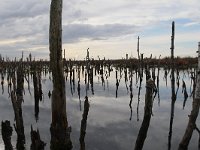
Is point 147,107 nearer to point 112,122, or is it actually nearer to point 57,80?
point 57,80

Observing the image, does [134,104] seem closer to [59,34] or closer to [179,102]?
[179,102]

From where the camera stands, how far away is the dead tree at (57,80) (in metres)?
10.7

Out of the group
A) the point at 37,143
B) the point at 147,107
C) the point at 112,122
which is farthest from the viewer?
the point at 112,122

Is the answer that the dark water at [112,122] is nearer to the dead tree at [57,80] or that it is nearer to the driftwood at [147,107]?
the dead tree at [57,80]


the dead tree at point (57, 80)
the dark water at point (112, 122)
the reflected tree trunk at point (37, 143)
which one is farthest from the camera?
the dark water at point (112, 122)

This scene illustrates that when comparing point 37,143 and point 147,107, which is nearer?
point 147,107

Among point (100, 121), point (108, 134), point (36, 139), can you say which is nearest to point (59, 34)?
point (36, 139)

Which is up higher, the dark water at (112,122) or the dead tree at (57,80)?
the dead tree at (57,80)

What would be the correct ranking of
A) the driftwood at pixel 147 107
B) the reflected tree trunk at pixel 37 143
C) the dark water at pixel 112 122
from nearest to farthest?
1. the driftwood at pixel 147 107
2. the reflected tree trunk at pixel 37 143
3. the dark water at pixel 112 122

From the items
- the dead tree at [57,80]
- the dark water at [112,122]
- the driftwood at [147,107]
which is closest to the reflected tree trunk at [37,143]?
the dead tree at [57,80]

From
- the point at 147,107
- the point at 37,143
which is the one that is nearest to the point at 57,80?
the point at 37,143

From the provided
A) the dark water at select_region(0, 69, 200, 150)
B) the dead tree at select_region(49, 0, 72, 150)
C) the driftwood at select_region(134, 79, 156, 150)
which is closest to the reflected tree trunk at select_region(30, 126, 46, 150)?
the dead tree at select_region(49, 0, 72, 150)

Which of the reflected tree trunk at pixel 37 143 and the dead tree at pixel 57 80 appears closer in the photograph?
the reflected tree trunk at pixel 37 143

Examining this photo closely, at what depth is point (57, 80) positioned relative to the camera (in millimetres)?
10797
